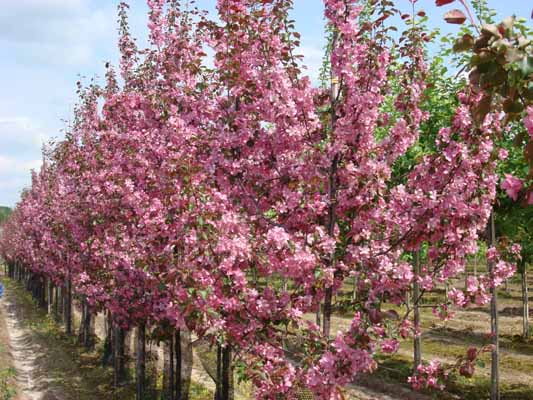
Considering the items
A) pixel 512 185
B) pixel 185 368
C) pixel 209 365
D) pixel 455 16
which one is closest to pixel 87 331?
pixel 209 365

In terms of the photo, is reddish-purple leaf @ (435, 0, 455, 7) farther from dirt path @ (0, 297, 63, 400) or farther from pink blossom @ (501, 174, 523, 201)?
dirt path @ (0, 297, 63, 400)

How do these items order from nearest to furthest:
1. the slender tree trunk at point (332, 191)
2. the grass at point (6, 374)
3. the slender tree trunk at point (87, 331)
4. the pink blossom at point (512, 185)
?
the pink blossom at point (512, 185) → the slender tree trunk at point (332, 191) → the grass at point (6, 374) → the slender tree trunk at point (87, 331)

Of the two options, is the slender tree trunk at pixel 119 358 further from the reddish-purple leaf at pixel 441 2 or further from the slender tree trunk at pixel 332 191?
the reddish-purple leaf at pixel 441 2

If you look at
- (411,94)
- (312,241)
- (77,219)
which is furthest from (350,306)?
(77,219)

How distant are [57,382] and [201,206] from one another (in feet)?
47.5

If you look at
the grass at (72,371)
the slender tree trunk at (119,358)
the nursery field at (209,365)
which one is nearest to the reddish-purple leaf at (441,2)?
the nursery field at (209,365)

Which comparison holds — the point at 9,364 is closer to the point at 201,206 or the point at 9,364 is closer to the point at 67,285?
the point at 67,285

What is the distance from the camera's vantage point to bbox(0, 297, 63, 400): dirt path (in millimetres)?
16619

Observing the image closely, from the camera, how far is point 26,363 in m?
21.2

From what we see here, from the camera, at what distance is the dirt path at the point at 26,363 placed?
16619 millimetres

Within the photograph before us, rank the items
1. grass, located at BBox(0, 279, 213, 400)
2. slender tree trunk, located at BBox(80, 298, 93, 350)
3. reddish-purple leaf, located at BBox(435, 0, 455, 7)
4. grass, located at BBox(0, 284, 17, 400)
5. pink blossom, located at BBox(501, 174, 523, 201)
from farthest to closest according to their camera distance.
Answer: slender tree trunk, located at BBox(80, 298, 93, 350), grass, located at BBox(0, 279, 213, 400), grass, located at BBox(0, 284, 17, 400), pink blossom, located at BBox(501, 174, 523, 201), reddish-purple leaf, located at BBox(435, 0, 455, 7)

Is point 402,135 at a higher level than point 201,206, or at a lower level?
higher

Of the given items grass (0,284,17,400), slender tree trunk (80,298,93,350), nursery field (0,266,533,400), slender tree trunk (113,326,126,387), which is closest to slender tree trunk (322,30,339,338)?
nursery field (0,266,533,400)

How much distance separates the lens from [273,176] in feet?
24.0
